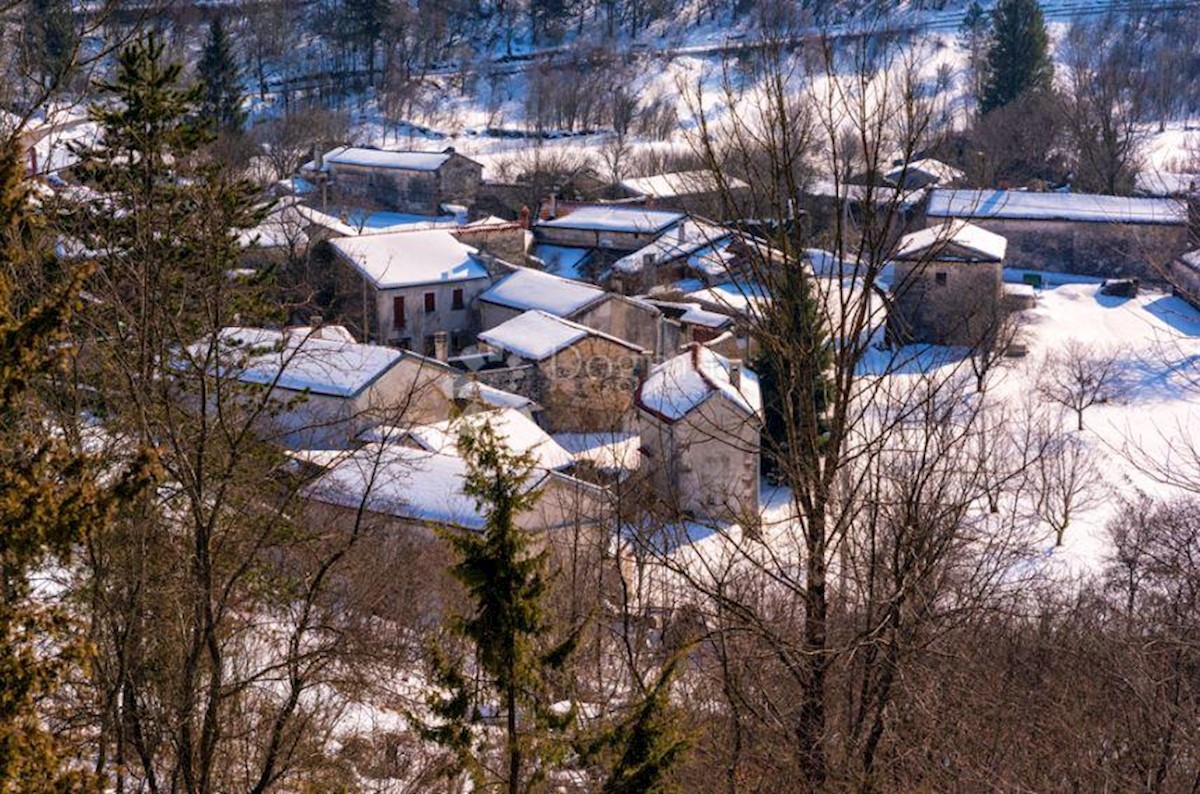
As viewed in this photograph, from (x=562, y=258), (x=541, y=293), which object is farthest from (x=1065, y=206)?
(x=541, y=293)

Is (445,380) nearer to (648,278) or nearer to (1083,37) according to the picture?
(648,278)

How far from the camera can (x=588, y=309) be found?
1133 inches

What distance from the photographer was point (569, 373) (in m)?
25.6

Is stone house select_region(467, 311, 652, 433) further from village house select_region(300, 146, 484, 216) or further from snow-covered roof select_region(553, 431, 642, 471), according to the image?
village house select_region(300, 146, 484, 216)

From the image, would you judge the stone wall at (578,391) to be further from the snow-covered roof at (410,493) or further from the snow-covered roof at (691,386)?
the snow-covered roof at (410,493)

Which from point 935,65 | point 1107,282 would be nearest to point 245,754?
point 1107,282

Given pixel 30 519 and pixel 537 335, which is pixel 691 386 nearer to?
pixel 537 335

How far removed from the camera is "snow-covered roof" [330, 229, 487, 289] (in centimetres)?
3067

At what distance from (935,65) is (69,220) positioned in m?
69.5

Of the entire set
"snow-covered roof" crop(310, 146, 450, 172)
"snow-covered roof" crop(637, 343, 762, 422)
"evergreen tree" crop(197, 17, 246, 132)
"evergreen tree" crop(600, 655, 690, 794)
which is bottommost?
"snow-covered roof" crop(310, 146, 450, 172)

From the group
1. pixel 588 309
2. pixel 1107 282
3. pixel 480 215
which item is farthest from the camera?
pixel 480 215

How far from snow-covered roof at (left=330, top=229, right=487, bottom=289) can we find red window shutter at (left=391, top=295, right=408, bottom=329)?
15.5 inches

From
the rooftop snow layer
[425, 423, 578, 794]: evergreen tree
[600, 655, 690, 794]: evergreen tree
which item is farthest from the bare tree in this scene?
[425, 423, 578, 794]: evergreen tree

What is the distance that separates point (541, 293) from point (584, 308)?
6.00ft
